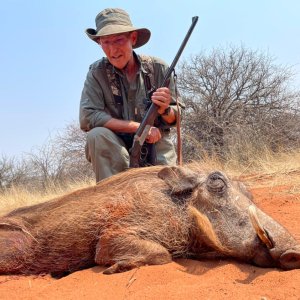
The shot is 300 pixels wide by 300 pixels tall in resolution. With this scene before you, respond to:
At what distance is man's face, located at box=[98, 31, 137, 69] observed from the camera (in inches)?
187

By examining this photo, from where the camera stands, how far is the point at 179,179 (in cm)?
350

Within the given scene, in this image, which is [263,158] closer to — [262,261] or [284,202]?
[284,202]

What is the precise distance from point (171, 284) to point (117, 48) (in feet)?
9.11

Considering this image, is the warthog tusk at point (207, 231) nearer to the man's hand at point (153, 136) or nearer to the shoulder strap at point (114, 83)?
the man's hand at point (153, 136)

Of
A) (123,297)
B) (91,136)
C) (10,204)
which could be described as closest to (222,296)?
(123,297)

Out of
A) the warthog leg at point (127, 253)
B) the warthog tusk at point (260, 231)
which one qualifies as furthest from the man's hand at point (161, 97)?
the warthog tusk at point (260, 231)

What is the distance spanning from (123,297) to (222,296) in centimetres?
53

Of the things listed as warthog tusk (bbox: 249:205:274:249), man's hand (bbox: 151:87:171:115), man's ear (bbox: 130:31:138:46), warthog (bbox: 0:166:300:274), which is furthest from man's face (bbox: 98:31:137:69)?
warthog tusk (bbox: 249:205:274:249)

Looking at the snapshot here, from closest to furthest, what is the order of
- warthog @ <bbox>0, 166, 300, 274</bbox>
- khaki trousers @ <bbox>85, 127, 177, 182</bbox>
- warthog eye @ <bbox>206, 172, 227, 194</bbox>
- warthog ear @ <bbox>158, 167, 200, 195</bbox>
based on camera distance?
warthog @ <bbox>0, 166, 300, 274</bbox>
warthog eye @ <bbox>206, 172, 227, 194</bbox>
warthog ear @ <bbox>158, 167, 200, 195</bbox>
khaki trousers @ <bbox>85, 127, 177, 182</bbox>

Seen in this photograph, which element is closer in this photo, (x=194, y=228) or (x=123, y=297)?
(x=123, y=297)

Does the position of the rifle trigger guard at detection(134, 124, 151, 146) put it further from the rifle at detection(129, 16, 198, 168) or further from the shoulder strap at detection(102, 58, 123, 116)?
the shoulder strap at detection(102, 58, 123, 116)

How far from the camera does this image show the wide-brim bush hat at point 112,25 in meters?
4.61

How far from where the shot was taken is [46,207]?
383cm

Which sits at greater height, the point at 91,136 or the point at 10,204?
the point at 91,136
